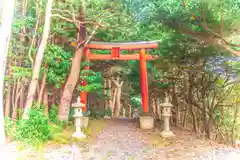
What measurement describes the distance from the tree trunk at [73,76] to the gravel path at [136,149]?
3.97ft

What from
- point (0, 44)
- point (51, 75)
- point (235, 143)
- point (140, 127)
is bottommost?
point (235, 143)

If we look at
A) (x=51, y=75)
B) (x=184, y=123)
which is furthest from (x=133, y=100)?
(x=51, y=75)

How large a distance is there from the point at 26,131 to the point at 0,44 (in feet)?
6.20

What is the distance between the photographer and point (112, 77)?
1134 cm

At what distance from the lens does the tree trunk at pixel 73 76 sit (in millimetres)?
6582

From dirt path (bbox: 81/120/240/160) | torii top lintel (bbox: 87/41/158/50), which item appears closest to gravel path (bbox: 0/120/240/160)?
Answer: dirt path (bbox: 81/120/240/160)

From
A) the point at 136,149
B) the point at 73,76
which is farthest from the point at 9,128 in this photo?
the point at 136,149

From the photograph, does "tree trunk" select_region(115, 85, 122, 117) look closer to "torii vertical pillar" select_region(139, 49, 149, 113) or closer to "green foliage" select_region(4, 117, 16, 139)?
"torii vertical pillar" select_region(139, 49, 149, 113)

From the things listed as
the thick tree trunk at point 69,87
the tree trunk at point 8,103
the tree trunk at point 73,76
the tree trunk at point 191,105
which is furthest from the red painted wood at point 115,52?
the tree trunk at point 8,103

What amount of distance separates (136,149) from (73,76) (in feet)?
8.76

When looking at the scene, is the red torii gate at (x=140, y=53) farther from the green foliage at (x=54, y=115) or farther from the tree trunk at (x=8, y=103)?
the tree trunk at (x=8, y=103)

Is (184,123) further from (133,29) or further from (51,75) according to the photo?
(51,75)

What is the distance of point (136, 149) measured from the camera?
5738 mm

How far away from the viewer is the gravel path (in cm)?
481
